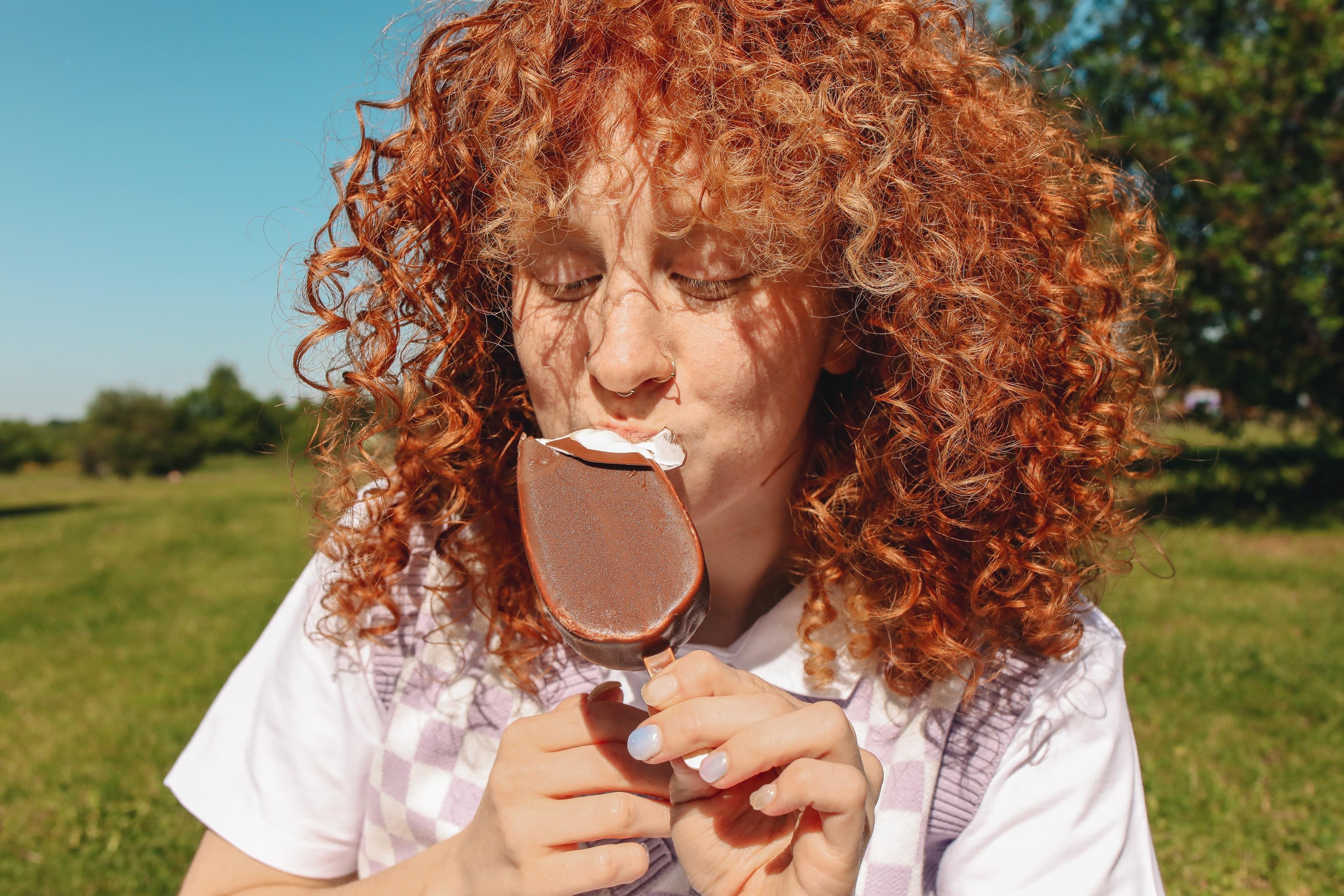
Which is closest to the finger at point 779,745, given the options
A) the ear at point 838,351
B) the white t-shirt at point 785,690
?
the white t-shirt at point 785,690

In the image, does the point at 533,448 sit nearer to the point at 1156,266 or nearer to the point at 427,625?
the point at 427,625

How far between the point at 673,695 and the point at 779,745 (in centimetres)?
13

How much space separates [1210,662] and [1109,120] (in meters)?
7.62

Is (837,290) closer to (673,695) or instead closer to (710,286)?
(710,286)

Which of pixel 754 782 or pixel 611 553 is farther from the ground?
pixel 611 553

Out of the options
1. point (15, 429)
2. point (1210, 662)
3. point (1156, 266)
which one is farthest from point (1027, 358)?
point (15, 429)

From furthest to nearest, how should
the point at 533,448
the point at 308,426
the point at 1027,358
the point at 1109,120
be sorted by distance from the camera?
the point at 1109,120 < the point at 308,426 < the point at 1027,358 < the point at 533,448

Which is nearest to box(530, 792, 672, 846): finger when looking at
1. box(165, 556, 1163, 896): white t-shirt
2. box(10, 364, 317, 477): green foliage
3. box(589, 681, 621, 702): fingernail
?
box(589, 681, 621, 702): fingernail

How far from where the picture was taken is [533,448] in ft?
4.29

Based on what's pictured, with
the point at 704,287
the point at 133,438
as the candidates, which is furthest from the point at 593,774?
the point at 133,438

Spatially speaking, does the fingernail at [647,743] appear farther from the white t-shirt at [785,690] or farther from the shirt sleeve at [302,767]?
the shirt sleeve at [302,767]

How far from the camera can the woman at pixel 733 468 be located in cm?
126

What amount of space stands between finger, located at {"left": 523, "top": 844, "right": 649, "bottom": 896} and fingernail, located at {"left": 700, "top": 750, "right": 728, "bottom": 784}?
0.23m

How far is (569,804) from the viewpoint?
1.23 meters
